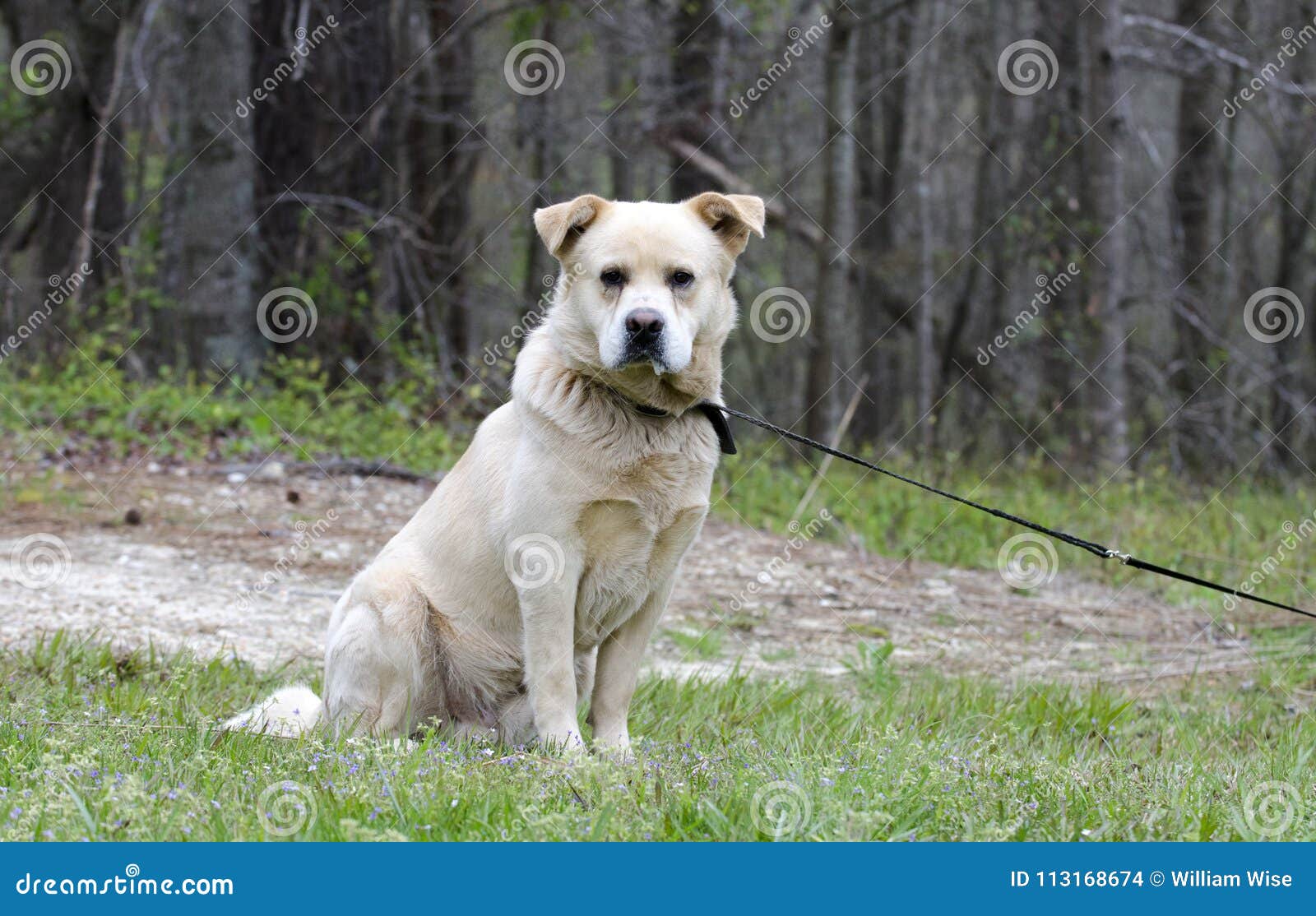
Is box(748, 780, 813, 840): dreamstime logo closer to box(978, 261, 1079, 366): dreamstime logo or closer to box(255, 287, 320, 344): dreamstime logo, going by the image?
box(255, 287, 320, 344): dreamstime logo

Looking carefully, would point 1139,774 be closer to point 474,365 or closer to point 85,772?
point 85,772

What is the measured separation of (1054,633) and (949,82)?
1748 cm

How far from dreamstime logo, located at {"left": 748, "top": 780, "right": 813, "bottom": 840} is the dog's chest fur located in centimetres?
102

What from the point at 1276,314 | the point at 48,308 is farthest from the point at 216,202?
the point at 1276,314

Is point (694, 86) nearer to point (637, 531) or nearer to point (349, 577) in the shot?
point (349, 577)

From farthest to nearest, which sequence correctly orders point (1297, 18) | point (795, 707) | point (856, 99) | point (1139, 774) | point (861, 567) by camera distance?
→ point (856, 99)
point (1297, 18)
point (861, 567)
point (795, 707)
point (1139, 774)

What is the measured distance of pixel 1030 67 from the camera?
14.7m

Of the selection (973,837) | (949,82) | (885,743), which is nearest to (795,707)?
(885,743)

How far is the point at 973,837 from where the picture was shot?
288 centimetres

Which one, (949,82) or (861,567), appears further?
(949,82)

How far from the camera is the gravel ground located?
5934 millimetres

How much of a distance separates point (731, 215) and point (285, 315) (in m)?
7.52

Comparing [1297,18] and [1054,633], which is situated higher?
[1297,18]

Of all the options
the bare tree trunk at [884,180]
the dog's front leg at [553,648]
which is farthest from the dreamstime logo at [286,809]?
the bare tree trunk at [884,180]
